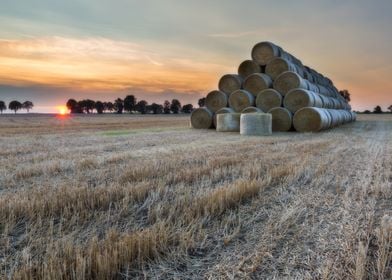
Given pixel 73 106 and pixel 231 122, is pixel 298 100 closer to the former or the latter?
pixel 231 122

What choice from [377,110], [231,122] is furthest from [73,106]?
[231,122]

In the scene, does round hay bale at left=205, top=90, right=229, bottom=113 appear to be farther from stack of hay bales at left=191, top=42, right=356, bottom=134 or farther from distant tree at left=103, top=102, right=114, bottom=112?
distant tree at left=103, top=102, right=114, bottom=112

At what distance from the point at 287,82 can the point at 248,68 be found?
2039 mm

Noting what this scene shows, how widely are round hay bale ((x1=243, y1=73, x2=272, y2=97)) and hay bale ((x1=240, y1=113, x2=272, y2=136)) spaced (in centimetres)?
252

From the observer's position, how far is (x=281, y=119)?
1236 centimetres

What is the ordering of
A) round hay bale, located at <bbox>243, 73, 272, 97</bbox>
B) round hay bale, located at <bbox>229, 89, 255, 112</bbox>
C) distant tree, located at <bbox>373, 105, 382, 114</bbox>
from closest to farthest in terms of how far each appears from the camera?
round hay bale, located at <bbox>243, 73, 272, 97</bbox>
round hay bale, located at <bbox>229, 89, 255, 112</bbox>
distant tree, located at <bbox>373, 105, 382, 114</bbox>

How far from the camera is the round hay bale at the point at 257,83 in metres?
13.0

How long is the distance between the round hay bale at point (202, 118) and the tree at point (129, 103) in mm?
73221

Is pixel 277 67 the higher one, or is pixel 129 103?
pixel 129 103

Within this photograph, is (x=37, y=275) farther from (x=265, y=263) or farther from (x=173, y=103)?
(x=173, y=103)

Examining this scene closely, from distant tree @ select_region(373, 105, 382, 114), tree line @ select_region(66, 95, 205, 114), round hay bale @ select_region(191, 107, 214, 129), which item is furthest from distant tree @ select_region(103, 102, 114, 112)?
round hay bale @ select_region(191, 107, 214, 129)

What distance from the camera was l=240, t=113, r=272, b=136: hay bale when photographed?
10.8 m

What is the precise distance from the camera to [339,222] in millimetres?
2480

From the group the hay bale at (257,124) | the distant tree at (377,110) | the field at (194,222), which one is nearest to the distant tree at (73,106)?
the distant tree at (377,110)
